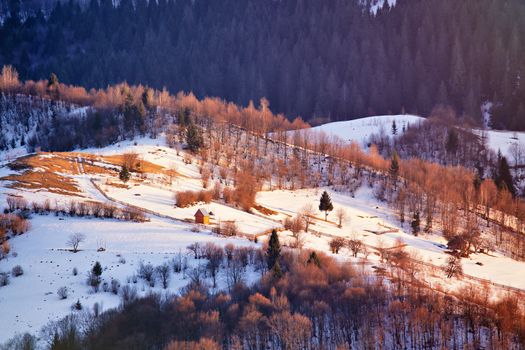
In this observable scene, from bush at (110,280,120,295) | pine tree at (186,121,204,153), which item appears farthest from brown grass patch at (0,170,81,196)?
pine tree at (186,121,204,153)

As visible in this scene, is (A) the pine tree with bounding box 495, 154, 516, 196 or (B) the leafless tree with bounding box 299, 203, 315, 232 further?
(A) the pine tree with bounding box 495, 154, 516, 196

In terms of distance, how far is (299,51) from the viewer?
14925 cm

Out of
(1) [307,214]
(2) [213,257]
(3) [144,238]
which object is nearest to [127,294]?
(2) [213,257]

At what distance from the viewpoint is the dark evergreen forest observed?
424 feet

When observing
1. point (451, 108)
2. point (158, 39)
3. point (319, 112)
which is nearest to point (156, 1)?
point (158, 39)

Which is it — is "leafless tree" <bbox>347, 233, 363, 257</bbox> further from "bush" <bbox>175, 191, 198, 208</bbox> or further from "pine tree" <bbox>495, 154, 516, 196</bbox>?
"pine tree" <bbox>495, 154, 516, 196</bbox>

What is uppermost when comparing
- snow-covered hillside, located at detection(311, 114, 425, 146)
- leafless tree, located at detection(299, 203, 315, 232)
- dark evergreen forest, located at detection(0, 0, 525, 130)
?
dark evergreen forest, located at detection(0, 0, 525, 130)

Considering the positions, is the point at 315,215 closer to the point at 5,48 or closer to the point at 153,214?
the point at 153,214

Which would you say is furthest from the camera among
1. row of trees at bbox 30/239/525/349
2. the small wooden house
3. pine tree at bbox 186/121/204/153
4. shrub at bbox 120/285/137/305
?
pine tree at bbox 186/121/204/153

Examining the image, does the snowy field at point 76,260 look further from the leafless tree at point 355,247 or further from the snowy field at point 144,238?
the leafless tree at point 355,247

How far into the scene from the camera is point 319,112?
126500mm

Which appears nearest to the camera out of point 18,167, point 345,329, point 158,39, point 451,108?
point 345,329

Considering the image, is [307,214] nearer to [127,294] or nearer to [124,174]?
[124,174]

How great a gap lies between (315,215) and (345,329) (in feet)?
99.0
